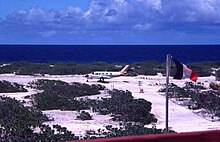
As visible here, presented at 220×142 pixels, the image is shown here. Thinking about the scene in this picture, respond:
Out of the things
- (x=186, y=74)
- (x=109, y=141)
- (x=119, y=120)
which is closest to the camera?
(x=109, y=141)

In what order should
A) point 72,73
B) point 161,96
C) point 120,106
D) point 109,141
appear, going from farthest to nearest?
point 72,73 → point 161,96 → point 120,106 → point 109,141

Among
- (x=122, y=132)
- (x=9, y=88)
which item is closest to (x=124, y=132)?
(x=122, y=132)

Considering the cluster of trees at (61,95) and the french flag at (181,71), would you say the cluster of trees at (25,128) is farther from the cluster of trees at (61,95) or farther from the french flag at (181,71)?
the french flag at (181,71)

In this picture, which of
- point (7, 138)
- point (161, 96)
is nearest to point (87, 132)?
point (7, 138)

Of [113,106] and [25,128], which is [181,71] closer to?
[25,128]

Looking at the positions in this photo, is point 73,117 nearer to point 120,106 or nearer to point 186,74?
→ point 120,106

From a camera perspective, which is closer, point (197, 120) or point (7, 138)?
point (7, 138)

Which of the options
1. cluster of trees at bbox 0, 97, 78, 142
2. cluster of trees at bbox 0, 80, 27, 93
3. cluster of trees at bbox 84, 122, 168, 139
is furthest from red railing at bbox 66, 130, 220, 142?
cluster of trees at bbox 0, 80, 27, 93

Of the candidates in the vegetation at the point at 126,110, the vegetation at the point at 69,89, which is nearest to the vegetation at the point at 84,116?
the vegetation at the point at 126,110

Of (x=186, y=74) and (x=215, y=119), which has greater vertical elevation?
(x=186, y=74)
